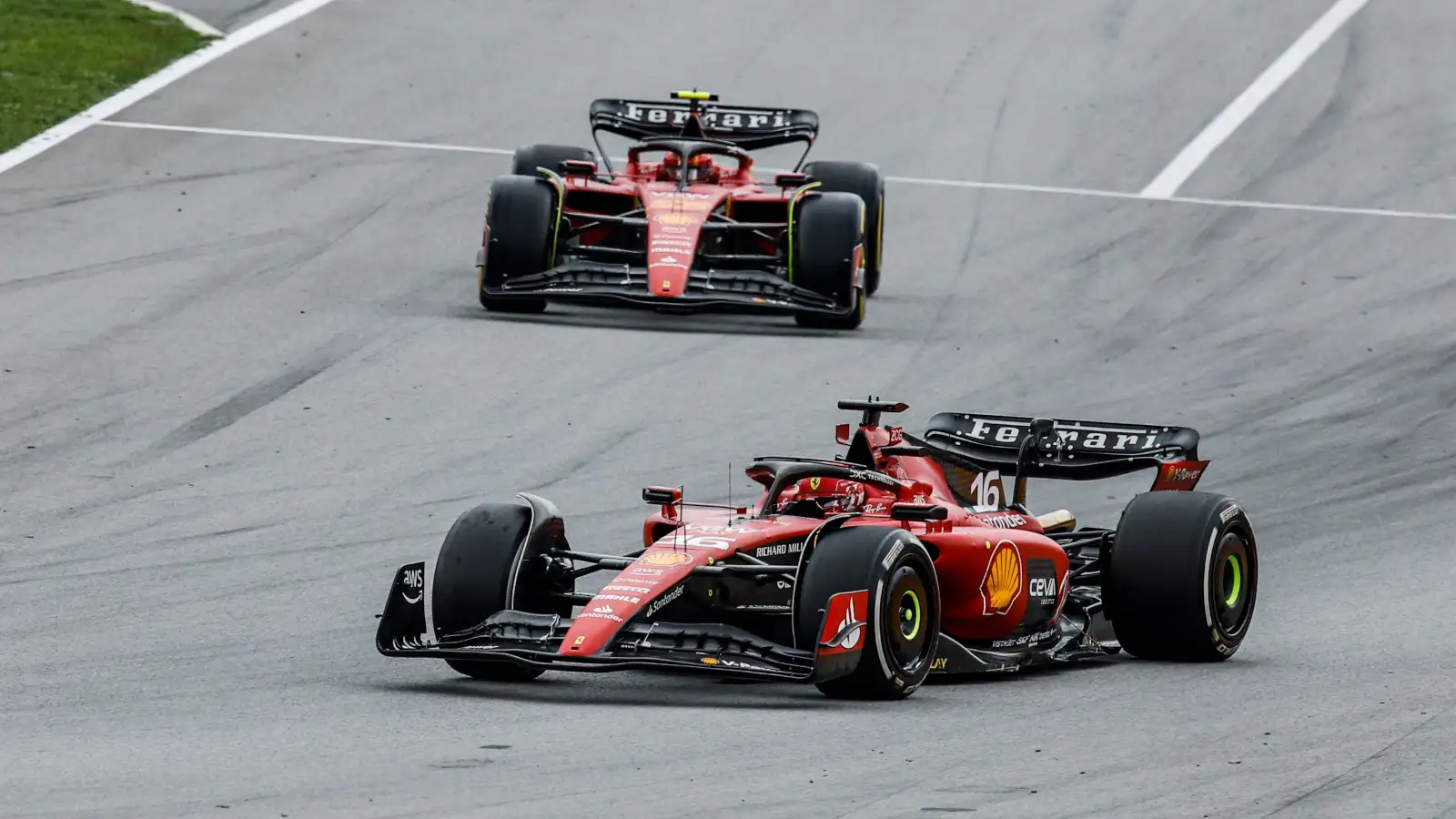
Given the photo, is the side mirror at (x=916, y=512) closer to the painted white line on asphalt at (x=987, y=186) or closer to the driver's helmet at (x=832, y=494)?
the driver's helmet at (x=832, y=494)

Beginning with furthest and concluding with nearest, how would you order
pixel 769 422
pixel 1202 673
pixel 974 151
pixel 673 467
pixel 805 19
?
pixel 805 19 < pixel 974 151 < pixel 769 422 < pixel 673 467 < pixel 1202 673

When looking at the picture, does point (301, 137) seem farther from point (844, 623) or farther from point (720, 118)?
point (844, 623)

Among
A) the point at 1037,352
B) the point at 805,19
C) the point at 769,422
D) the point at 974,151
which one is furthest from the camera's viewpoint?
the point at 805,19

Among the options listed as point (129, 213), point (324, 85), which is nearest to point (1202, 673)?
point (129, 213)

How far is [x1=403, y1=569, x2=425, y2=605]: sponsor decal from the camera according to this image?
11.3m

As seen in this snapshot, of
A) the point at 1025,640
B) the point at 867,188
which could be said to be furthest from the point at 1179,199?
the point at 1025,640

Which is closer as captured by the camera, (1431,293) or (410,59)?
(1431,293)

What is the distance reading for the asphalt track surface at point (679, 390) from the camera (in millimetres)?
9406

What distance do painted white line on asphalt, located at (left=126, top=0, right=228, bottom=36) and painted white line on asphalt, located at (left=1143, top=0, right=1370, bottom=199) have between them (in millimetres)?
12584

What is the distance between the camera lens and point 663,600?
36.1ft

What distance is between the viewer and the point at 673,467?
16938 mm

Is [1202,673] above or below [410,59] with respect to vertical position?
below

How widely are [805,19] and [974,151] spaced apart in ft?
19.5

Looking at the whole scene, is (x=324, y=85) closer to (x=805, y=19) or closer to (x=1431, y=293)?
(x=805, y=19)
